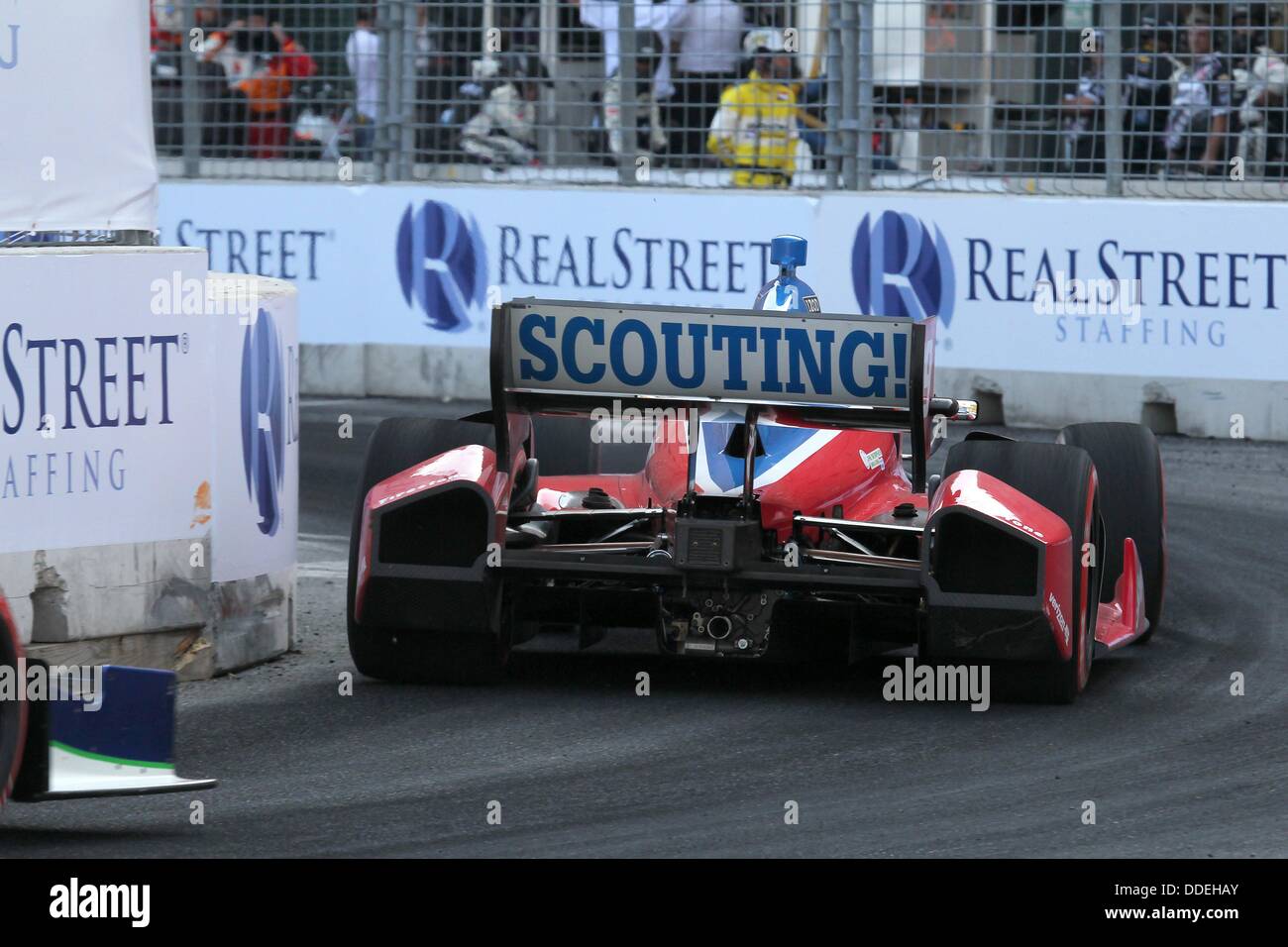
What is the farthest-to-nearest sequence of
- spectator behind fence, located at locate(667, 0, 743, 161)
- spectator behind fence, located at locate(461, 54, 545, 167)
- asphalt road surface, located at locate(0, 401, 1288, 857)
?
spectator behind fence, located at locate(461, 54, 545, 167) → spectator behind fence, located at locate(667, 0, 743, 161) → asphalt road surface, located at locate(0, 401, 1288, 857)

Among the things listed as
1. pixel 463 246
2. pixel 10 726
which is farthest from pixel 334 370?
pixel 10 726

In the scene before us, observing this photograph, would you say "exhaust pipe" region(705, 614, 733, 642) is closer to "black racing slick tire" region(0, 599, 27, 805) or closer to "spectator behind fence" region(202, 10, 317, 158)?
"black racing slick tire" region(0, 599, 27, 805)

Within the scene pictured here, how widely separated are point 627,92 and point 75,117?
6.69m

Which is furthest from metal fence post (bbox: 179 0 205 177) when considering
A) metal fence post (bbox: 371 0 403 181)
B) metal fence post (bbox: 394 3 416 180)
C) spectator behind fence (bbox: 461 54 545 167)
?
spectator behind fence (bbox: 461 54 545 167)

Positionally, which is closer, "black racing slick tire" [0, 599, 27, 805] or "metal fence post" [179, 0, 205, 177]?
"black racing slick tire" [0, 599, 27, 805]

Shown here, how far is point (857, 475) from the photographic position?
7949 mm

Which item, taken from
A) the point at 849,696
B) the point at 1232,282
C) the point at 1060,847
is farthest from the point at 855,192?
the point at 1060,847

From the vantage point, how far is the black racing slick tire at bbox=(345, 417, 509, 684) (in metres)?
7.57

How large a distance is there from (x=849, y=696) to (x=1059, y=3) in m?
6.55

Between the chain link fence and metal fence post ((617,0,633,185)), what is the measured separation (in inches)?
0.6

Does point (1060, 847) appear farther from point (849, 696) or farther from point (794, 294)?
point (794, 294)

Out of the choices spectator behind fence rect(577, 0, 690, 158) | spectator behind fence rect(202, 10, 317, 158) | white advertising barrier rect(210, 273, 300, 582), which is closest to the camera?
white advertising barrier rect(210, 273, 300, 582)
